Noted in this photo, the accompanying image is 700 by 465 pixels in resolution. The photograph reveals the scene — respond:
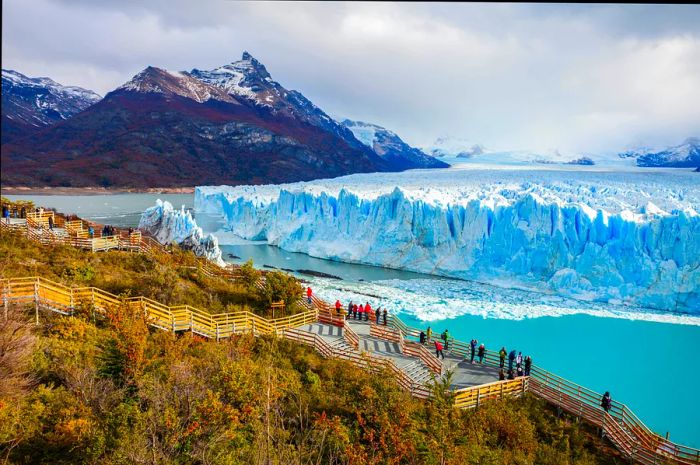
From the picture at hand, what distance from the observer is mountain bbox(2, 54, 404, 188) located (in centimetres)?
6412

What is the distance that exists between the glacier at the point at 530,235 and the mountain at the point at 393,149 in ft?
264

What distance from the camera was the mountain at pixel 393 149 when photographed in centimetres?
11212

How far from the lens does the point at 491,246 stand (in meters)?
22.2

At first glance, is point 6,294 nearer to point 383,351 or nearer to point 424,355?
point 383,351

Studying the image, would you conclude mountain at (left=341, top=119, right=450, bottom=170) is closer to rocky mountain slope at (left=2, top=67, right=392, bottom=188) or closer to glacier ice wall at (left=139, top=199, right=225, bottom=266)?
rocky mountain slope at (left=2, top=67, right=392, bottom=188)

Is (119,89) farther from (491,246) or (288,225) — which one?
(491,246)

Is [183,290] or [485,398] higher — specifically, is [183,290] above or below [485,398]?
above

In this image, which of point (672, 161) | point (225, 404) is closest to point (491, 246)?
point (225, 404)

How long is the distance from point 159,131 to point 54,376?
77.6 m

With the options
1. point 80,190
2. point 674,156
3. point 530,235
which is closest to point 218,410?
point 530,235

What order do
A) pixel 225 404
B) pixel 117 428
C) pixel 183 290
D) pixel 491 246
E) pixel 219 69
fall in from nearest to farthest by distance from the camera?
1. pixel 117 428
2. pixel 225 404
3. pixel 183 290
4. pixel 491 246
5. pixel 219 69

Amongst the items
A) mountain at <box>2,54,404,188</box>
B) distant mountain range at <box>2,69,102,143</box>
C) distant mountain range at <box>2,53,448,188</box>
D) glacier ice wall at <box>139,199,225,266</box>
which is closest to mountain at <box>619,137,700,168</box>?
distant mountain range at <box>2,53,448,188</box>

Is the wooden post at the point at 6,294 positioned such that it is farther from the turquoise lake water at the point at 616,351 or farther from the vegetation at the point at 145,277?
the turquoise lake water at the point at 616,351

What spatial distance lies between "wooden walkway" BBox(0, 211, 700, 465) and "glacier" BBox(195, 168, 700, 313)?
1087 cm
